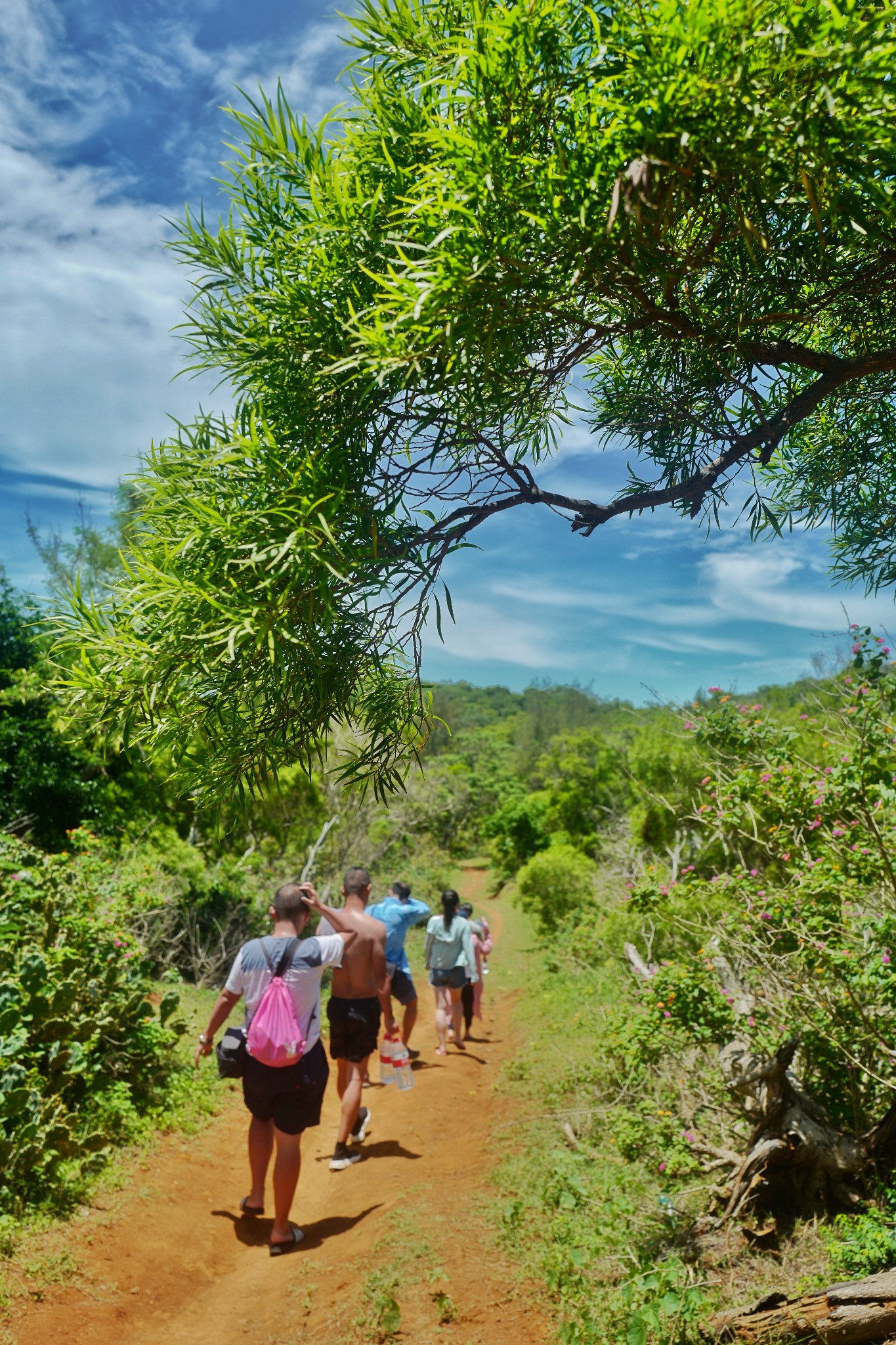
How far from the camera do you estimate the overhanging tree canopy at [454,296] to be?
2160mm

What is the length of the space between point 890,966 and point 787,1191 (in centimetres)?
160

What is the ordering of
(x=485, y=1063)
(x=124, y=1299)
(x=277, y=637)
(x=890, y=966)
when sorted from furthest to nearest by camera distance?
1. (x=485, y=1063)
2. (x=124, y=1299)
3. (x=890, y=966)
4. (x=277, y=637)

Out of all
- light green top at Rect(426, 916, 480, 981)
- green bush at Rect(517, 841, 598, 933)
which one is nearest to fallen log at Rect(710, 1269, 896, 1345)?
light green top at Rect(426, 916, 480, 981)

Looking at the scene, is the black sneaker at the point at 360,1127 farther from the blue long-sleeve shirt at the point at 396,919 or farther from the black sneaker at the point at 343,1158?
the blue long-sleeve shirt at the point at 396,919

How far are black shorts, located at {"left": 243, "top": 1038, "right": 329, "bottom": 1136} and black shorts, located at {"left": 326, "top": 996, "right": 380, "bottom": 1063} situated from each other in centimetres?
125

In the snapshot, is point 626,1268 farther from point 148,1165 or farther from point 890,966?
point 148,1165

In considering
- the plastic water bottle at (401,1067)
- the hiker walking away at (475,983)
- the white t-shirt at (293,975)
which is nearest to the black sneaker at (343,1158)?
the plastic water bottle at (401,1067)

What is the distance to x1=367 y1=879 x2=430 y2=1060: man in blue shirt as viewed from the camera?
7824mm

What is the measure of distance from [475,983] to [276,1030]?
668cm

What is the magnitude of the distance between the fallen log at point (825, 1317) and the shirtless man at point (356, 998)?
3041mm

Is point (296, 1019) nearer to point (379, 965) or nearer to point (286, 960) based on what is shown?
point (286, 960)

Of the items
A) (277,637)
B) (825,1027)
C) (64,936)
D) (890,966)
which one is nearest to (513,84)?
(277,637)

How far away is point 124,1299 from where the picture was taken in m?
4.58

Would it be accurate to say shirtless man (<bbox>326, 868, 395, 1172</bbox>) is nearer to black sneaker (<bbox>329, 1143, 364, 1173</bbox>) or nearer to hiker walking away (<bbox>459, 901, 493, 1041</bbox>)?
black sneaker (<bbox>329, 1143, 364, 1173</bbox>)
